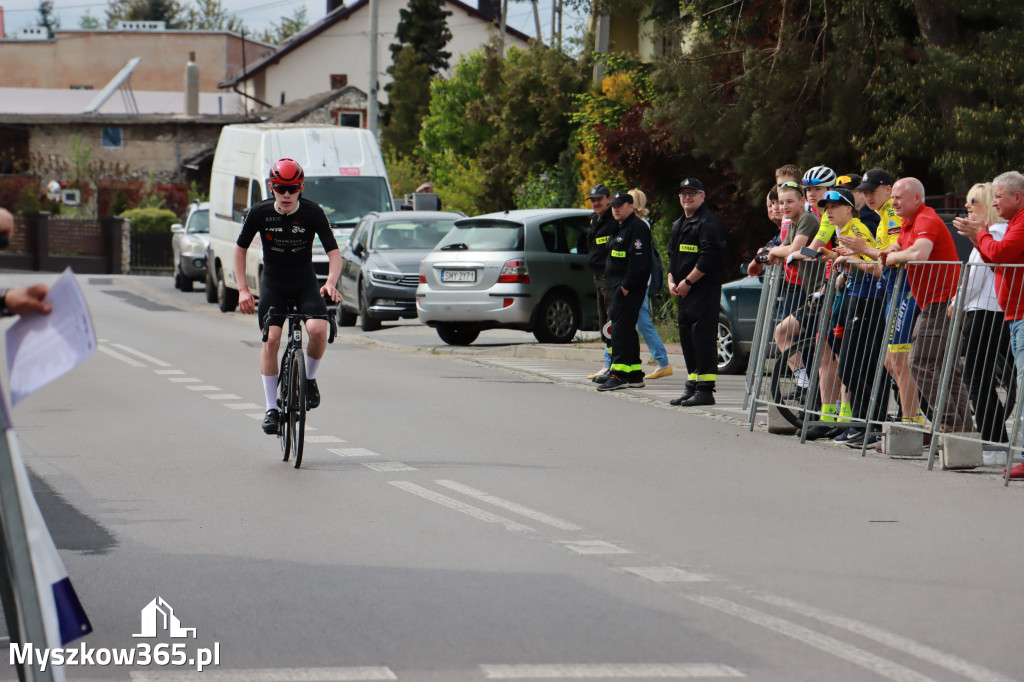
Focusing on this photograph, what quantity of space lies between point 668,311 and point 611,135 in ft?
9.89

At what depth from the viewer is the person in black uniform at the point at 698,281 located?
13.5 m

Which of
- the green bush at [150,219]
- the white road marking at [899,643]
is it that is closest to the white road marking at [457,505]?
the white road marking at [899,643]

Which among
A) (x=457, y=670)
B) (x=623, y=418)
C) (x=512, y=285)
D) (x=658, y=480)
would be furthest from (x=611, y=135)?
(x=457, y=670)

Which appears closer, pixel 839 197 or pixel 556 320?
pixel 839 197

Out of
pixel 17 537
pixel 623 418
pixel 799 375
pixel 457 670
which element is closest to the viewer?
pixel 17 537

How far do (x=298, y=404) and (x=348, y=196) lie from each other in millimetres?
18207

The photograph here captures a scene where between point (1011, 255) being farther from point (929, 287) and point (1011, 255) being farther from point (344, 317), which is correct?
point (344, 317)

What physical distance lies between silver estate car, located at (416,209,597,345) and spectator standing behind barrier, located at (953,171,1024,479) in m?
10.3

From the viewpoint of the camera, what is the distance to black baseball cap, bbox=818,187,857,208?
11461 mm

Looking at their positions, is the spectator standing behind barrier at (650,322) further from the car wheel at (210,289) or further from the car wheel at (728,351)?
the car wheel at (210,289)

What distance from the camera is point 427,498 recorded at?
8781 millimetres

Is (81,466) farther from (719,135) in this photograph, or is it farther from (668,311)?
(668,311)

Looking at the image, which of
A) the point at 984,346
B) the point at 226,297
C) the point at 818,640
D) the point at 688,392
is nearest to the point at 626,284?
the point at 688,392

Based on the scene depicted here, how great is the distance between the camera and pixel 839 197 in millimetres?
11461
